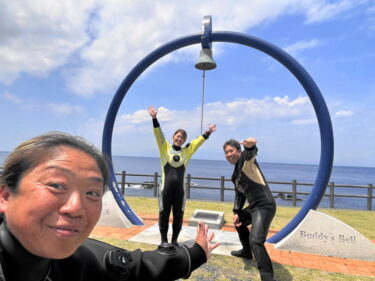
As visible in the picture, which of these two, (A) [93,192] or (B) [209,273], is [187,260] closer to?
(A) [93,192]

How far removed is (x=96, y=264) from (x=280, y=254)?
4.01 m

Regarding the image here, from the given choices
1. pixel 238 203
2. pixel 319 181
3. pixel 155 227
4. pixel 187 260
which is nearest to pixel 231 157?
pixel 238 203

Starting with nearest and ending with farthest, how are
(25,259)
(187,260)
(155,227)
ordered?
(25,259) < (187,260) < (155,227)

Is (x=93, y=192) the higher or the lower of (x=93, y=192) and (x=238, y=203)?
the higher

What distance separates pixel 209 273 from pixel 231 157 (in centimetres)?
166

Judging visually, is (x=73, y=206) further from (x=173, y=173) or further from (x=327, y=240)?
(x=327, y=240)

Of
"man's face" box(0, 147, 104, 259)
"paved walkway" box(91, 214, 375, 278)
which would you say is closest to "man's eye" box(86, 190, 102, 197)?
"man's face" box(0, 147, 104, 259)

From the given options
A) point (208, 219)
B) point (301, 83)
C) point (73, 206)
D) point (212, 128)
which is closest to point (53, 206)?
point (73, 206)

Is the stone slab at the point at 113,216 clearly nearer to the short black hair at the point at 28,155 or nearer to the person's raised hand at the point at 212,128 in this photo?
the person's raised hand at the point at 212,128

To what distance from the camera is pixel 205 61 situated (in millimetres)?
4871

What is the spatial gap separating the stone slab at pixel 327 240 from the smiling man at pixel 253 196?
1178 millimetres

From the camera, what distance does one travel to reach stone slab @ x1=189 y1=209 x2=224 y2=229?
5.76m

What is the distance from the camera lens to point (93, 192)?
0.87 m

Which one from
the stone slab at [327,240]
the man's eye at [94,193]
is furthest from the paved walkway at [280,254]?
the man's eye at [94,193]
